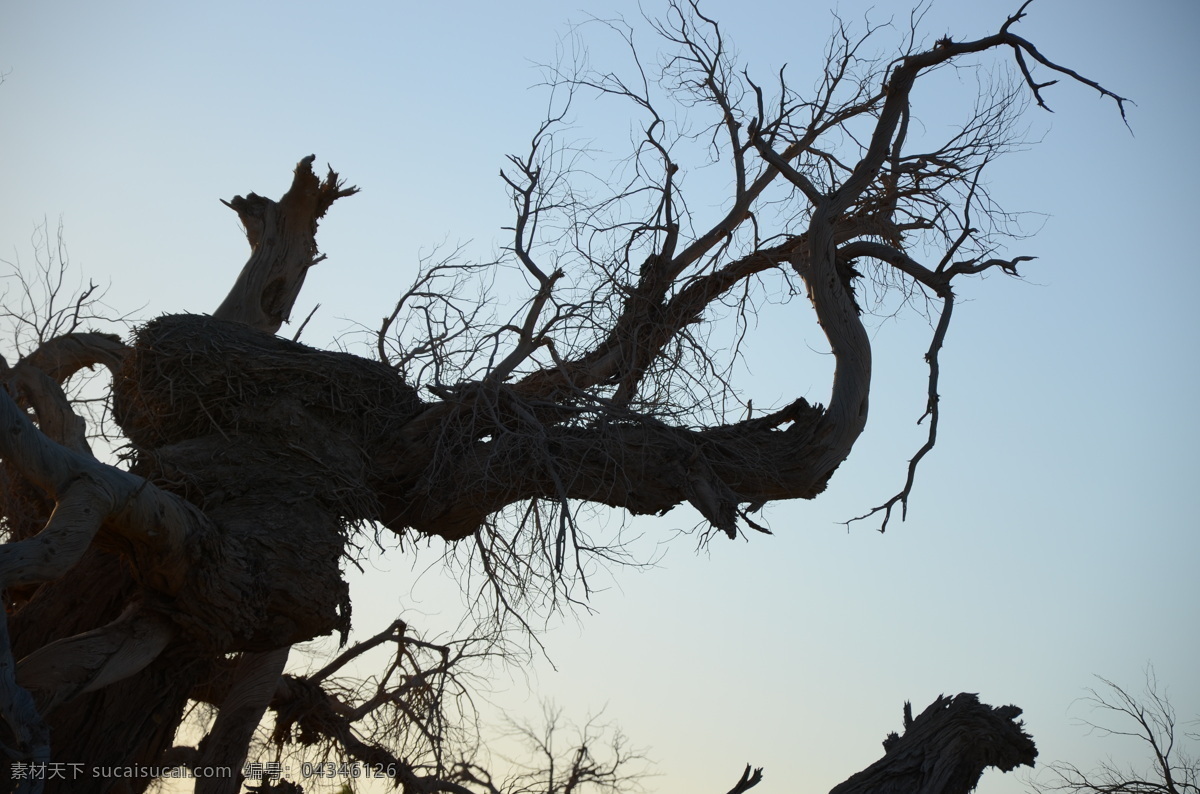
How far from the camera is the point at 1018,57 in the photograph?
7965 mm

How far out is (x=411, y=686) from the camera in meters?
9.09

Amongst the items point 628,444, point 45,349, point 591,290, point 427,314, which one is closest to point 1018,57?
point 591,290

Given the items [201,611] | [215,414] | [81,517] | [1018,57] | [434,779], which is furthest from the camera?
[434,779]

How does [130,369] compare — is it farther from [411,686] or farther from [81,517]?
[411,686]

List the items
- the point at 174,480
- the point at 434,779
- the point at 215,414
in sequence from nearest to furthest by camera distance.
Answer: the point at 174,480, the point at 215,414, the point at 434,779

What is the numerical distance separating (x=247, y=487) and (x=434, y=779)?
138 inches

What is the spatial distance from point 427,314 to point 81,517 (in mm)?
3473

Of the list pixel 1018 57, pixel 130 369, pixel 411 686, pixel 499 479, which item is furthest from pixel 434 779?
pixel 1018 57

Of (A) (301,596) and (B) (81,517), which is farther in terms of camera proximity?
(A) (301,596)

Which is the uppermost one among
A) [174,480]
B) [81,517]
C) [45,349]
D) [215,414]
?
[45,349]

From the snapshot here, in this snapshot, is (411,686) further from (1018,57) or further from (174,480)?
(1018,57)

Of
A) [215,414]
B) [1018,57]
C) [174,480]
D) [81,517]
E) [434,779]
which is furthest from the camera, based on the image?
[434,779]

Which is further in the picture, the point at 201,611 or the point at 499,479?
the point at 499,479

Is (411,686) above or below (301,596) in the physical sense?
above
